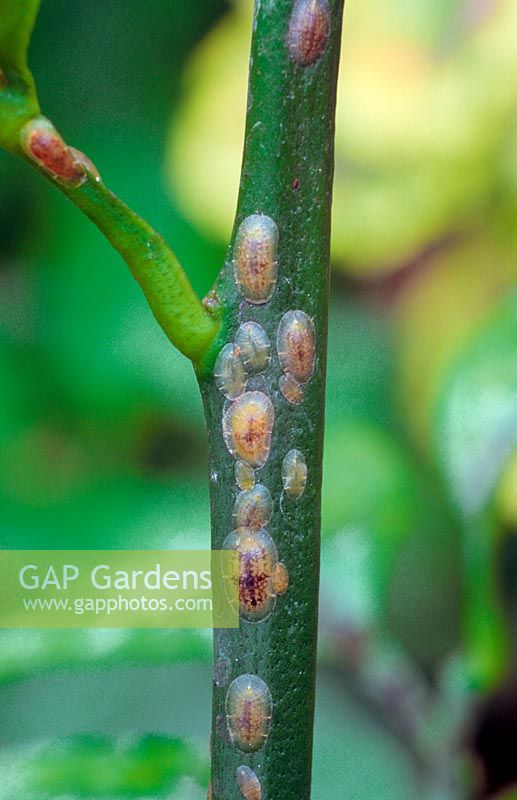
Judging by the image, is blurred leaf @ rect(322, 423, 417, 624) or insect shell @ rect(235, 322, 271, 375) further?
blurred leaf @ rect(322, 423, 417, 624)

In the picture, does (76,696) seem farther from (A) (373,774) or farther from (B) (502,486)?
(B) (502,486)

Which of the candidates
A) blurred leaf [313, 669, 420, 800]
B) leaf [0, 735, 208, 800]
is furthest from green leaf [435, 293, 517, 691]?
leaf [0, 735, 208, 800]

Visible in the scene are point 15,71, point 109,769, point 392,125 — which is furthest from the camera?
point 392,125

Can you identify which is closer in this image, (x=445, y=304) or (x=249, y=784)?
(x=249, y=784)

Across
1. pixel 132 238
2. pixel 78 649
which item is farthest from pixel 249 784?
pixel 78 649

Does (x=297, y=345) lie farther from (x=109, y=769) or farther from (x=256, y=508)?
(x=109, y=769)

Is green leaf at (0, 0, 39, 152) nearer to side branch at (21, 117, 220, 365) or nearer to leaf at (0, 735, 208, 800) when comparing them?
side branch at (21, 117, 220, 365)

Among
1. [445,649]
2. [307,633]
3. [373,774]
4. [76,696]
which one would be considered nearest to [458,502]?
[445,649]
